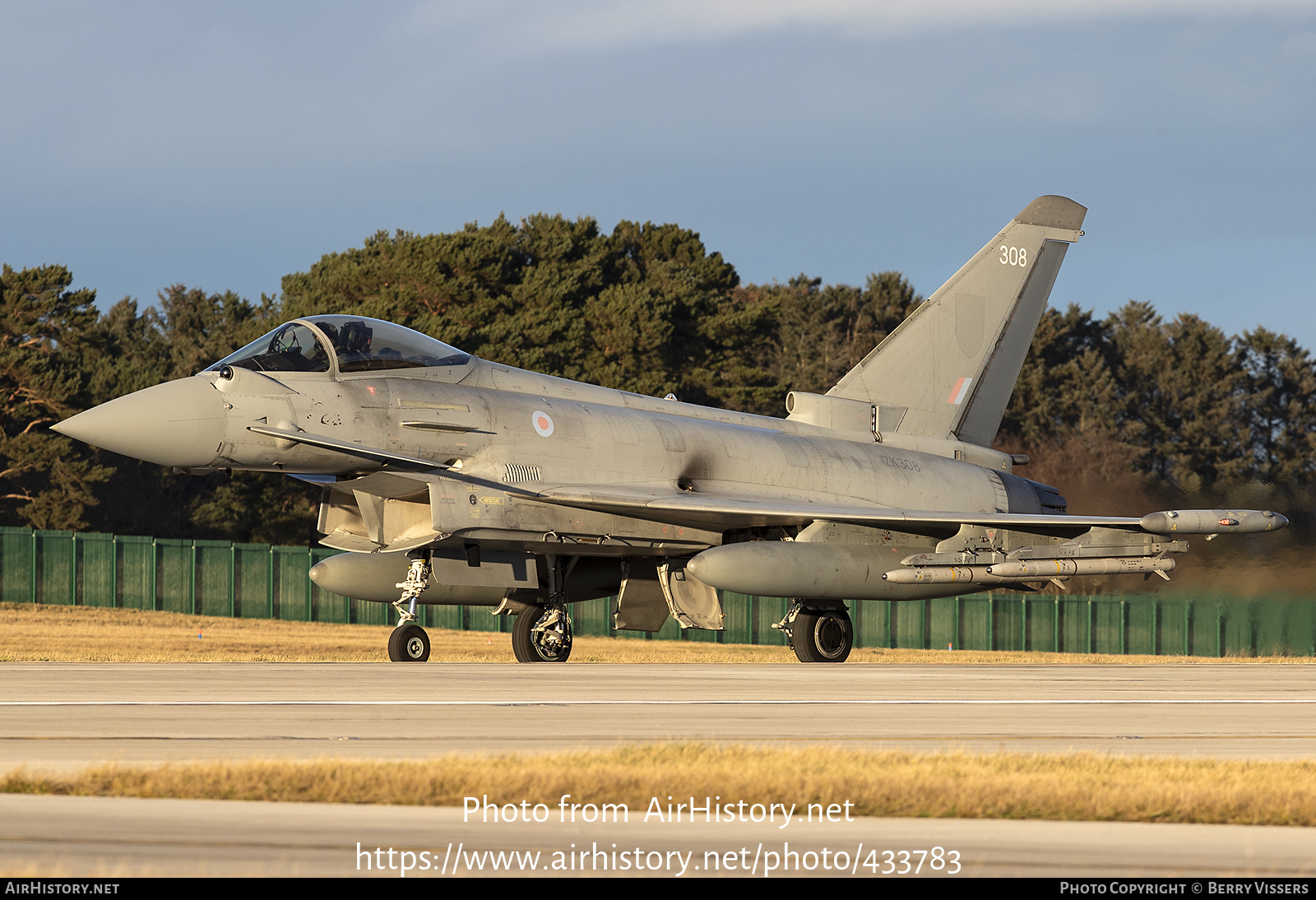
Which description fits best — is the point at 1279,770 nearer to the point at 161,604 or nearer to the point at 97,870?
the point at 97,870

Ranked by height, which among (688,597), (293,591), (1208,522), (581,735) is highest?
(1208,522)

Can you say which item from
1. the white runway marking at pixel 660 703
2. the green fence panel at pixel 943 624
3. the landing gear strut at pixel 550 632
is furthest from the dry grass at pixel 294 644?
the white runway marking at pixel 660 703

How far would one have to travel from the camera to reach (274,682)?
44.5 feet

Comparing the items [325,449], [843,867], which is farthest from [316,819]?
[325,449]

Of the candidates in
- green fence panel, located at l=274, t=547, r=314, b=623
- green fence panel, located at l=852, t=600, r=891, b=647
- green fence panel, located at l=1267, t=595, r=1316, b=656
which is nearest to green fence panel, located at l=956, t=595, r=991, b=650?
green fence panel, located at l=852, t=600, r=891, b=647

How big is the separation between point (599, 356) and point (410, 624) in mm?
37868

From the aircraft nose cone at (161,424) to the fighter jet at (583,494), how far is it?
2 cm

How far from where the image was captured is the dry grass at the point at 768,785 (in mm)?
6285

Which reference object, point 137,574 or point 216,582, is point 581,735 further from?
point 137,574

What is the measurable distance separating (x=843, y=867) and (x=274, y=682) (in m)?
9.36

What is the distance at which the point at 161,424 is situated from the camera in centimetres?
1595

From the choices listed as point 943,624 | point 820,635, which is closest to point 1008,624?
point 943,624

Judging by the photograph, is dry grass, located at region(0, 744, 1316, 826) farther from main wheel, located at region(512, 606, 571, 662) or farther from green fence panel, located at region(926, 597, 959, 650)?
green fence panel, located at region(926, 597, 959, 650)

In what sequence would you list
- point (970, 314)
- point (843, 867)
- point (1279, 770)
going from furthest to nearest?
point (970, 314)
point (1279, 770)
point (843, 867)
